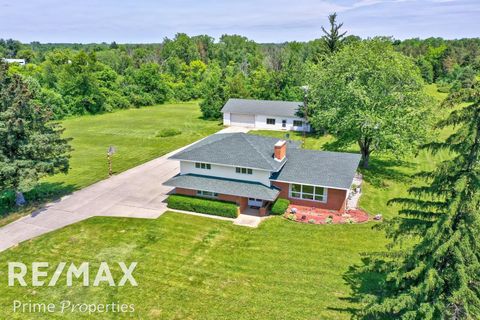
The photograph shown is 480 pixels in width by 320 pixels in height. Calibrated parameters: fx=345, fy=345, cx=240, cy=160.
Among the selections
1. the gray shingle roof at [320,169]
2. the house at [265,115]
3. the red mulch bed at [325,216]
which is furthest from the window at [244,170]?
the house at [265,115]

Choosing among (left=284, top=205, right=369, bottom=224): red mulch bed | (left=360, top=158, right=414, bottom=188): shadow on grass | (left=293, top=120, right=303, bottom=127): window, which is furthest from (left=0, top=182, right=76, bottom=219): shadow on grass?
(left=293, top=120, right=303, bottom=127): window

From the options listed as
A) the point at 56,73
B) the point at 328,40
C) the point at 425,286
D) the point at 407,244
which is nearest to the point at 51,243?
the point at 425,286

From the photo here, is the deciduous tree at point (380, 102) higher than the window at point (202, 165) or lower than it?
higher

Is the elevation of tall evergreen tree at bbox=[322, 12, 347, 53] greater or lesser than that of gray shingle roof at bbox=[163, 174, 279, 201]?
greater

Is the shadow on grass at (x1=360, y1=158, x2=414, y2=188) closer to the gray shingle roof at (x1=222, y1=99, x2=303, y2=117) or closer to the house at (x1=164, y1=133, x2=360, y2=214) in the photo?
the house at (x1=164, y1=133, x2=360, y2=214)

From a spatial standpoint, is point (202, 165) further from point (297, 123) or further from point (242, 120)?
point (242, 120)

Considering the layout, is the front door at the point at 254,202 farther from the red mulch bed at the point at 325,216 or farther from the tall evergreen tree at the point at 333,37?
the tall evergreen tree at the point at 333,37
